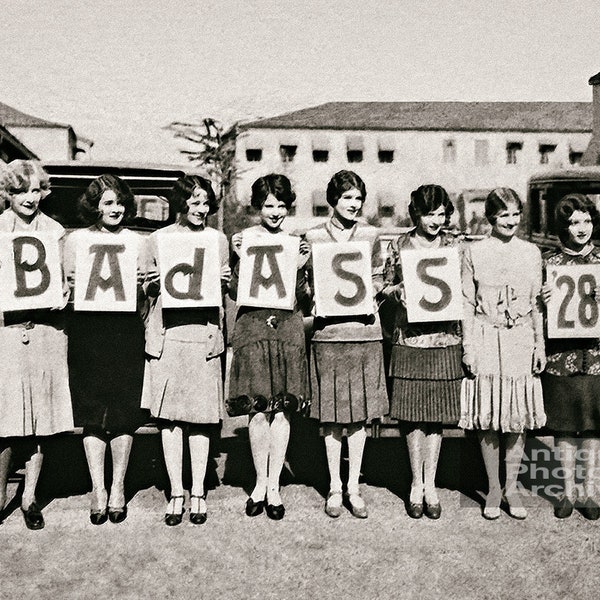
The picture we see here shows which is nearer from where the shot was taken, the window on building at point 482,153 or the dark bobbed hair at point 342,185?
the dark bobbed hair at point 342,185

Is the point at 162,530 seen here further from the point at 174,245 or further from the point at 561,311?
the point at 561,311

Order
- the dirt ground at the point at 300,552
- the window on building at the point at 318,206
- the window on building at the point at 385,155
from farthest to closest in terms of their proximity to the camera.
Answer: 1. the window on building at the point at 385,155
2. the window on building at the point at 318,206
3. the dirt ground at the point at 300,552

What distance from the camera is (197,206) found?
4203mm

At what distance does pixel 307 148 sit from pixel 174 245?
110ft

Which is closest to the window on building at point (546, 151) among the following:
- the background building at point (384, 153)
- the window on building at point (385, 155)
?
the background building at point (384, 153)

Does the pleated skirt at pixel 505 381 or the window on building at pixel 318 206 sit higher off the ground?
the window on building at pixel 318 206

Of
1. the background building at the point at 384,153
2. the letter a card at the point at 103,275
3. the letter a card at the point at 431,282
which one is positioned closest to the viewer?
the letter a card at the point at 103,275

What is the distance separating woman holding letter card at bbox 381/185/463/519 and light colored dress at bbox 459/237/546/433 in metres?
0.12

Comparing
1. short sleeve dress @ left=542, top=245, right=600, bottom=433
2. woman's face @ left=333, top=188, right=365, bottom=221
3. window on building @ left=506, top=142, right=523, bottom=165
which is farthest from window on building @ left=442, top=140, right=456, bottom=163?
woman's face @ left=333, top=188, right=365, bottom=221

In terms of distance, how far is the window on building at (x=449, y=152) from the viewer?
34.1 metres

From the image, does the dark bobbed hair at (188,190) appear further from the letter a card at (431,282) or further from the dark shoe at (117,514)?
the dark shoe at (117,514)

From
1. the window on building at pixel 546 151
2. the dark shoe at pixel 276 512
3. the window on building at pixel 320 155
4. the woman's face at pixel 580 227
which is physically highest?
the window on building at pixel 320 155

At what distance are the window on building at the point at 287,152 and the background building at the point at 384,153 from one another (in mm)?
50

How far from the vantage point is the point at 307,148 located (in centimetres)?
3669
